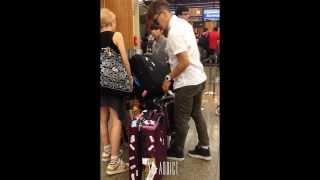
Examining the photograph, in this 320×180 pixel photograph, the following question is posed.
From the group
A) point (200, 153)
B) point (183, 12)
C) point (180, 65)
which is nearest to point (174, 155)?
point (200, 153)

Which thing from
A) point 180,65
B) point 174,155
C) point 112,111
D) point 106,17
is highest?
point 106,17

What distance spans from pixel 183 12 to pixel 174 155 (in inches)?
31.1

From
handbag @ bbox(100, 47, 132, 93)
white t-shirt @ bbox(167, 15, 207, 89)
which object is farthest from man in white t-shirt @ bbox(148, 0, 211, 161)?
handbag @ bbox(100, 47, 132, 93)

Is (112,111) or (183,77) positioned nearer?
(183,77)

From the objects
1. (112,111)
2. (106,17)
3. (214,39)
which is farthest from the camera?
(112,111)

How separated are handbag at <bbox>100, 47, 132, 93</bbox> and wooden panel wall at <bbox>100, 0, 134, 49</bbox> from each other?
14 centimetres

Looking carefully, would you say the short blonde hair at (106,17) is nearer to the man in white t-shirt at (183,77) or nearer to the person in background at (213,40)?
the man in white t-shirt at (183,77)

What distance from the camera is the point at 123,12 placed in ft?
5.74

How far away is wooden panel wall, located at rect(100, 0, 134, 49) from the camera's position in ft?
5.70

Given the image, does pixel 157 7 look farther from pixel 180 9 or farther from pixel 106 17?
pixel 106 17

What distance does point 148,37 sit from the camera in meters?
1.76

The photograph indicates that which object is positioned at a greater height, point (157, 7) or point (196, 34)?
point (157, 7)

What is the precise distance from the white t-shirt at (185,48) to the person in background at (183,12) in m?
0.02

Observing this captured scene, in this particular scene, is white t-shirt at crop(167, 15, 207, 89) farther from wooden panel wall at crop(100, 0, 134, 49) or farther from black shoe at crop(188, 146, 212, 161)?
black shoe at crop(188, 146, 212, 161)
